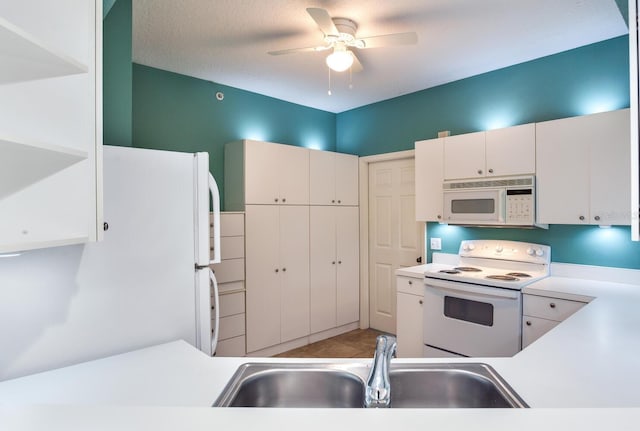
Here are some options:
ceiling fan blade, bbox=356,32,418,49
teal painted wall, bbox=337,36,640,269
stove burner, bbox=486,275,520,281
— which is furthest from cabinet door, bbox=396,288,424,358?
ceiling fan blade, bbox=356,32,418,49

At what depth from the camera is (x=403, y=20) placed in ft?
7.97

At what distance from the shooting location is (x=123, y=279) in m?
1.46

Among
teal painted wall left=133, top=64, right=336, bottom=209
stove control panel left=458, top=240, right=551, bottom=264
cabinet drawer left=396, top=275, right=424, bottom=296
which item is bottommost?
cabinet drawer left=396, top=275, right=424, bottom=296

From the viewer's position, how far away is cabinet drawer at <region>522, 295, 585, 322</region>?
2283 millimetres

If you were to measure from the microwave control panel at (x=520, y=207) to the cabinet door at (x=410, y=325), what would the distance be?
98 centimetres

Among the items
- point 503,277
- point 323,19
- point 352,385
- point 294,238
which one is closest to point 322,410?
point 352,385

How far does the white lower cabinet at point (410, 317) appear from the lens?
3.08 m

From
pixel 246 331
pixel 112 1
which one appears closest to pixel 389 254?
pixel 246 331

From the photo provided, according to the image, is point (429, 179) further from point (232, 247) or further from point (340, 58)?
point (232, 247)

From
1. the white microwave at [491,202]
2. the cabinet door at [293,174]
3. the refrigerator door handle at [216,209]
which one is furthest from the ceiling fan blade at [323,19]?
the white microwave at [491,202]

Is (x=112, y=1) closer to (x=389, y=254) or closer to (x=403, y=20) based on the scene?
(x=403, y=20)

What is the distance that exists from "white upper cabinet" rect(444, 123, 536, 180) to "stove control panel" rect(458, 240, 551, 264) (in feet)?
2.05

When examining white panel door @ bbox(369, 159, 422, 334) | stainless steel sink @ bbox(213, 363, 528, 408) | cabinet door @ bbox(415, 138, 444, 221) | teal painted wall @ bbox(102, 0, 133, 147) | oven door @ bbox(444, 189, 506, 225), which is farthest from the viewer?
white panel door @ bbox(369, 159, 422, 334)

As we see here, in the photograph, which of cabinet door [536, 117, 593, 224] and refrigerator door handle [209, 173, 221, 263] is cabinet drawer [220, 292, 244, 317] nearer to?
refrigerator door handle [209, 173, 221, 263]
